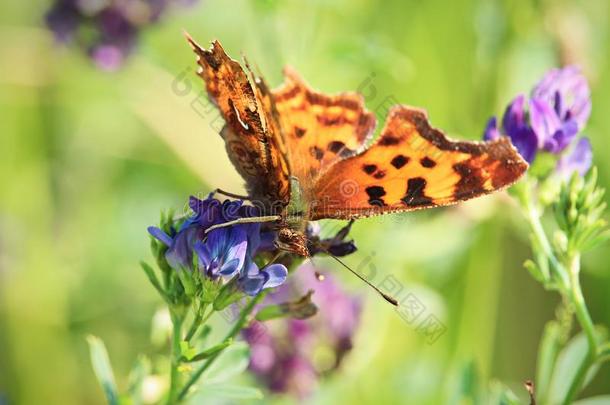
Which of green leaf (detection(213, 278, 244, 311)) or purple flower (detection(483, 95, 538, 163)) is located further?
purple flower (detection(483, 95, 538, 163))

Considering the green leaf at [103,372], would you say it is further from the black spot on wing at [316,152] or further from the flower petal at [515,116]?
the flower petal at [515,116]

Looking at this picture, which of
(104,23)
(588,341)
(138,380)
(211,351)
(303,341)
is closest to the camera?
(211,351)

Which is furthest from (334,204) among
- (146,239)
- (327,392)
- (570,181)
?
(146,239)

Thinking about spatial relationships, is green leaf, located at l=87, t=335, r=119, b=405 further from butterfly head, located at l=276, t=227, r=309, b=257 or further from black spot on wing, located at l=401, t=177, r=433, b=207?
black spot on wing, located at l=401, t=177, r=433, b=207

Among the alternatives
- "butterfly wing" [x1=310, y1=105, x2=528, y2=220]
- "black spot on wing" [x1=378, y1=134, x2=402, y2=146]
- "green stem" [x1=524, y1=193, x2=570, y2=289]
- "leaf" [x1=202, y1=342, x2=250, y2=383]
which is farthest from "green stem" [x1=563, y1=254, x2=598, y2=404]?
"leaf" [x1=202, y1=342, x2=250, y2=383]

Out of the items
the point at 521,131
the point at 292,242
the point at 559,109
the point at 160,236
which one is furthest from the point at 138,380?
the point at 559,109

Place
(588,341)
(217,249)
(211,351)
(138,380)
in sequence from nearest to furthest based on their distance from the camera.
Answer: (211,351), (217,249), (588,341), (138,380)

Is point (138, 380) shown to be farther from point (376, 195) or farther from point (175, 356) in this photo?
point (376, 195)
